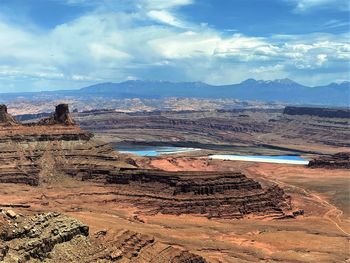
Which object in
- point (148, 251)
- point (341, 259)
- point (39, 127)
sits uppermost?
point (39, 127)

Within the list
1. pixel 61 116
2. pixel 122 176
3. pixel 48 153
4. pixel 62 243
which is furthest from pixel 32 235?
pixel 61 116

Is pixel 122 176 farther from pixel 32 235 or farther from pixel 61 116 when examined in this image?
pixel 32 235

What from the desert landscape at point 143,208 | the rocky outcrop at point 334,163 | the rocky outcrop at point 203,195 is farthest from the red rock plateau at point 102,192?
the rocky outcrop at point 334,163

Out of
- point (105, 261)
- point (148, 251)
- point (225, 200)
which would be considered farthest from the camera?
point (225, 200)

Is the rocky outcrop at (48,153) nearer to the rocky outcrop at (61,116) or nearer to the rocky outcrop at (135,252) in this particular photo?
the rocky outcrop at (61,116)

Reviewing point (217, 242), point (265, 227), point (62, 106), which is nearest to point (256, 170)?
point (62, 106)

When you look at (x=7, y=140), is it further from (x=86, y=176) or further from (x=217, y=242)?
(x=217, y=242)
